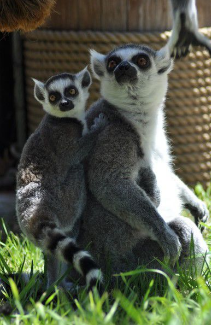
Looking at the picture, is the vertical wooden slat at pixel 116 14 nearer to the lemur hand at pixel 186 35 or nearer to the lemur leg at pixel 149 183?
the lemur hand at pixel 186 35

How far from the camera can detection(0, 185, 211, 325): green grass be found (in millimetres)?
2709

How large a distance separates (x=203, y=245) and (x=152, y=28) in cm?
256

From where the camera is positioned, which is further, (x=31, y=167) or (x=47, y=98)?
(x=47, y=98)

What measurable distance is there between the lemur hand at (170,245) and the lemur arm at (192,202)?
27.6 inches

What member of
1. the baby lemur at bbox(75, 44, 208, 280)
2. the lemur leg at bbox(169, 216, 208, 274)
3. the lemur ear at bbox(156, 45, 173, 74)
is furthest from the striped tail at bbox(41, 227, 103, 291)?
the lemur ear at bbox(156, 45, 173, 74)

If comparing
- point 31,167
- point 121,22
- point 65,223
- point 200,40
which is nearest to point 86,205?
point 65,223

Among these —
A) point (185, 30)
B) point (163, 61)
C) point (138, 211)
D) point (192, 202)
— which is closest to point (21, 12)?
point (163, 61)

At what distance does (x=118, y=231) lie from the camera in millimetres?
3537

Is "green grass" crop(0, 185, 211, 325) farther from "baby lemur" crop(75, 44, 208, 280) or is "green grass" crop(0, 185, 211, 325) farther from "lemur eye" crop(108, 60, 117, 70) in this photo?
"lemur eye" crop(108, 60, 117, 70)

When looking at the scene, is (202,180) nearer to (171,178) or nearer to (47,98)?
(171,178)

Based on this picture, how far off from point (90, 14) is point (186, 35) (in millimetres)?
1774

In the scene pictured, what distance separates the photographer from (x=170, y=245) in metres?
3.41

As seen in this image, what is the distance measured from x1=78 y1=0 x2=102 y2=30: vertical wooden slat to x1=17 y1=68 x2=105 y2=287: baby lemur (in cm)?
194

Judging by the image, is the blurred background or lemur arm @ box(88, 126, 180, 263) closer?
lemur arm @ box(88, 126, 180, 263)
